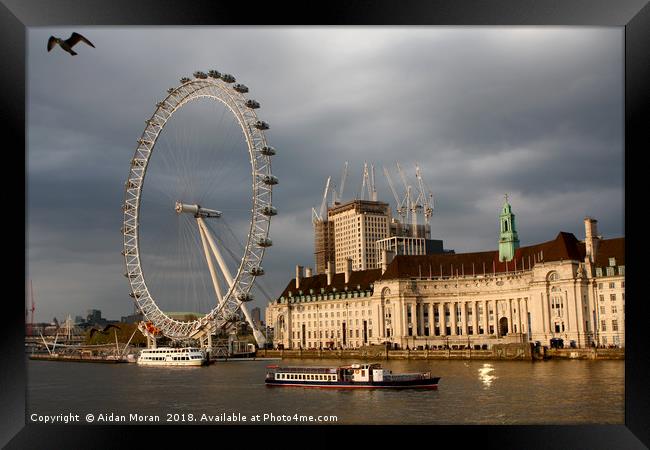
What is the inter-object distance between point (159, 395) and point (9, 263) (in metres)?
17.8

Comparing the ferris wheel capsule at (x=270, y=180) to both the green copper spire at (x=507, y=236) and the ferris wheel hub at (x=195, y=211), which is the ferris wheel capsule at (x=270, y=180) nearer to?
the ferris wheel hub at (x=195, y=211)

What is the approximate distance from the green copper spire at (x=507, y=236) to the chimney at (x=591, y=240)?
12.3 metres

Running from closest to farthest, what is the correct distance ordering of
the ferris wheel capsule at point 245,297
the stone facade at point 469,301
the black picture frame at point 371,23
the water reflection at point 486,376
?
the black picture frame at point 371,23, the water reflection at point 486,376, the ferris wheel capsule at point 245,297, the stone facade at point 469,301

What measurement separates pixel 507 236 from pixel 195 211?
3527 centimetres

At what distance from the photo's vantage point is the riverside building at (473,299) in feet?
190

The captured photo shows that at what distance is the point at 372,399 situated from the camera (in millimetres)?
29141

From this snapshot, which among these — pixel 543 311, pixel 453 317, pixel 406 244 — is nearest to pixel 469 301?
pixel 453 317

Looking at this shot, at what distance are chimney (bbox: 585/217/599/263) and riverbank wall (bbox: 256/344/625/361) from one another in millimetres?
8904

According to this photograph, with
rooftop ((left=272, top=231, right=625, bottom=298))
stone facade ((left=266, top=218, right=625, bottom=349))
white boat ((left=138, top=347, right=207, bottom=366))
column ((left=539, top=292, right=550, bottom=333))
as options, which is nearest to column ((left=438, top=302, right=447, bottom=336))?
stone facade ((left=266, top=218, right=625, bottom=349))

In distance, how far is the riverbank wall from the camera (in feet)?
165

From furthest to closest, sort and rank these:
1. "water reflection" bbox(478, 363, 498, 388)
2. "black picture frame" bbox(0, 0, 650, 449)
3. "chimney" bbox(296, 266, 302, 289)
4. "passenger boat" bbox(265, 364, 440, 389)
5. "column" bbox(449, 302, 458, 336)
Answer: "chimney" bbox(296, 266, 302, 289) → "column" bbox(449, 302, 458, 336) → "water reflection" bbox(478, 363, 498, 388) → "passenger boat" bbox(265, 364, 440, 389) → "black picture frame" bbox(0, 0, 650, 449)

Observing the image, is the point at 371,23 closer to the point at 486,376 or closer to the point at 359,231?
the point at 486,376

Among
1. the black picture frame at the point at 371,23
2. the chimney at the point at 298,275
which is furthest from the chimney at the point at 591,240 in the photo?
the black picture frame at the point at 371,23

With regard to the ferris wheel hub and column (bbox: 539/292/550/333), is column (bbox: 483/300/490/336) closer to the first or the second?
column (bbox: 539/292/550/333)
